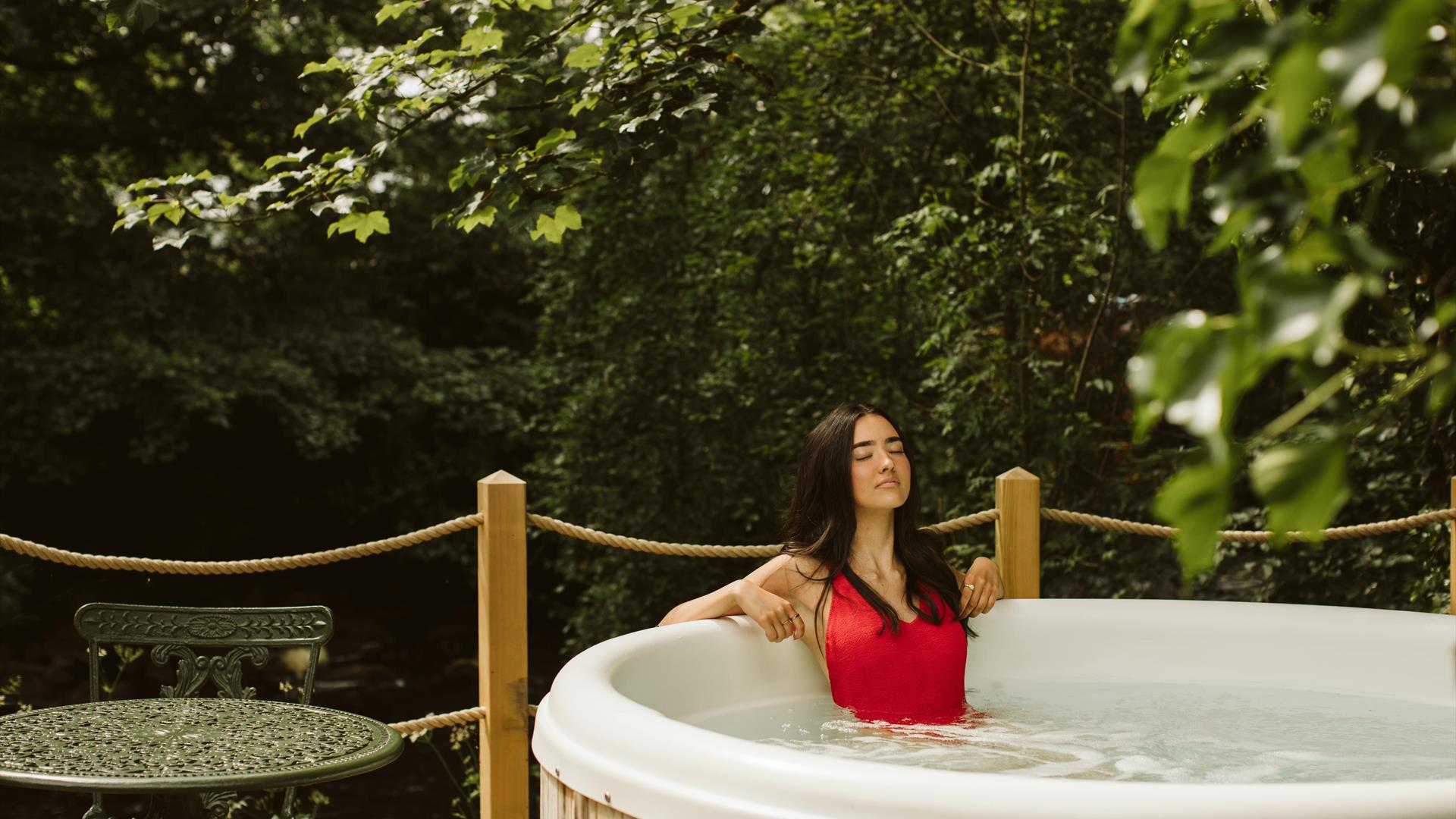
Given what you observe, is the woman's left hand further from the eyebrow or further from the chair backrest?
the chair backrest

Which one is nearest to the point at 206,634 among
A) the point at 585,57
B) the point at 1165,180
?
the point at 585,57

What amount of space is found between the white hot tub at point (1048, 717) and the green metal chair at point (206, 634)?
1.78 feet

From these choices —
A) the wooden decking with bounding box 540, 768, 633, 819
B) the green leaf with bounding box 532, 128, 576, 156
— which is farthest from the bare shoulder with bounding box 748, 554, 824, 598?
the green leaf with bounding box 532, 128, 576, 156

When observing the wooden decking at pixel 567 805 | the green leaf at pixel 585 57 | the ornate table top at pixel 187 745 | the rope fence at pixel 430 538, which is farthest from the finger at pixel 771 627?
the green leaf at pixel 585 57

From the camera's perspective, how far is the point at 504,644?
105 inches

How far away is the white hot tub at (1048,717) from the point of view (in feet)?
4.54

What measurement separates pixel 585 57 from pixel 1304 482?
9.04 feet

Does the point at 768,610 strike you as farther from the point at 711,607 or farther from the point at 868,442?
the point at 868,442

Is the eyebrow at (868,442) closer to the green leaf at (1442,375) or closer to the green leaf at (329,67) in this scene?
the green leaf at (329,67)

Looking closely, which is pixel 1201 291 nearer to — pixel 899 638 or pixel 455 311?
pixel 899 638

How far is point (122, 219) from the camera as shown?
2.93 m

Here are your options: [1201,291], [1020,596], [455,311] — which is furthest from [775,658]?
[455,311]

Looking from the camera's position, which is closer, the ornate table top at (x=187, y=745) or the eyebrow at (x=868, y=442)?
the ornate table top at (x=187, y=745)

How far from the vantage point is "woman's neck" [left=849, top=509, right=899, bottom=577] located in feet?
8.82
